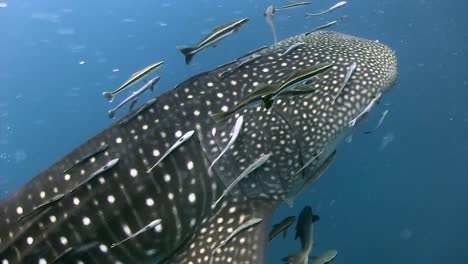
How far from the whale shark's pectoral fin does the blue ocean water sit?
28.6 metres

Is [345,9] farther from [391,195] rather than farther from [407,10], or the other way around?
[391,195]

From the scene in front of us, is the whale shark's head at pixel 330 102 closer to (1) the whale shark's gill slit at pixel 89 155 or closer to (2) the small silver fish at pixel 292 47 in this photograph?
(2) the small silver fish at pixel 292 47

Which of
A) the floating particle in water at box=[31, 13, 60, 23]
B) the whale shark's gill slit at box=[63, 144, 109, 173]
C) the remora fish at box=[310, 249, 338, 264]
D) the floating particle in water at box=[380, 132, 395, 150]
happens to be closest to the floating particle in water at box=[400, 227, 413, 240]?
the floating particle in water at box=[380, 132, 395, 150]

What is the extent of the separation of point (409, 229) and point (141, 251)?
4430 cm

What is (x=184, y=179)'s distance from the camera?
4289mm

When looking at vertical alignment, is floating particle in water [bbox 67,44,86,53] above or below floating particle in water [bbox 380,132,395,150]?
above

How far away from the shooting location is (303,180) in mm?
4633

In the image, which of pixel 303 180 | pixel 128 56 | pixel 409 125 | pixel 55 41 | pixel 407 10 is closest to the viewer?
pixel 303 180

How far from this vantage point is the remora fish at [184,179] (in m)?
4.05

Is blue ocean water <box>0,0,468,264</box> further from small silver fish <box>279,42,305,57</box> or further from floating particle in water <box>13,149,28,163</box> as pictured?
small silver fish <box>279,42,305,57</box>

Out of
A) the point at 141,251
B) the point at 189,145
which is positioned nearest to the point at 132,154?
the point at 189,145

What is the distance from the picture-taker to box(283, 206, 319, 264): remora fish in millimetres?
4145

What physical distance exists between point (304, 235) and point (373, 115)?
111ft

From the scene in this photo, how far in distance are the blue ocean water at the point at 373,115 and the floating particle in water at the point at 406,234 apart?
0.30m
